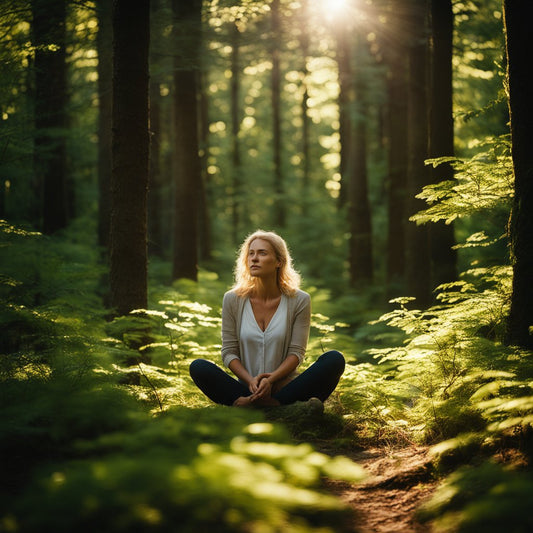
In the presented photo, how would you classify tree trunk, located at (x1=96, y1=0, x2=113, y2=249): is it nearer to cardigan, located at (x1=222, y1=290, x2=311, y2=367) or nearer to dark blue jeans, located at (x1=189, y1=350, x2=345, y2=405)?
cardigan, located at (x1=222, y1=290, x2=311, y2=367)

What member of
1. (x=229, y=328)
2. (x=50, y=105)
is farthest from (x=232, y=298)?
(x=50, y=105)

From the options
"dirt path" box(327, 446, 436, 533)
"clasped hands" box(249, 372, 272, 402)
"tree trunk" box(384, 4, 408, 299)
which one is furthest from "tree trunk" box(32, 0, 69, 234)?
"tree trunk" box(384, 4, 408, 299)

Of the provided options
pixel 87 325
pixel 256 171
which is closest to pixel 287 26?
pixel 87 325

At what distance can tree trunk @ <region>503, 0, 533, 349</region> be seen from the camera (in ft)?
14.4

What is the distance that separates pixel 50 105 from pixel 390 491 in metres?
11.7

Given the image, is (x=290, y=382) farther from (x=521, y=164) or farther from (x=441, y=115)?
(x=441, y=115)

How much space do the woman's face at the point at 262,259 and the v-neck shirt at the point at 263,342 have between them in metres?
0.37

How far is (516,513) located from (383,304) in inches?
500

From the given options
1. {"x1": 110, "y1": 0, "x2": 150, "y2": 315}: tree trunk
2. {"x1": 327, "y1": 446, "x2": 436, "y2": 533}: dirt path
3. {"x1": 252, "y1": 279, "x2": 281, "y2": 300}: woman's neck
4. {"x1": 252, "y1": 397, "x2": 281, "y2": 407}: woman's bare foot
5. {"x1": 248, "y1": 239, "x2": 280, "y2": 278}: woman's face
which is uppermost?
{"x1": 110, "y1": 0, "x2": 150, "y2": 315}: tree trunk

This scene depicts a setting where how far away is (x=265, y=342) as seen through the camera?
518cm

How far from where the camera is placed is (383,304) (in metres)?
14.6

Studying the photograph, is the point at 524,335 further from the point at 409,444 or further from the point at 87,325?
the point at 87,325

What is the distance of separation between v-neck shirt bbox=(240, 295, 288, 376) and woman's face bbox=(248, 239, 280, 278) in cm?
37

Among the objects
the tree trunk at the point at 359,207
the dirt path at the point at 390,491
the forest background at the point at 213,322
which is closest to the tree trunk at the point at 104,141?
the forest background at the point at 213,322
